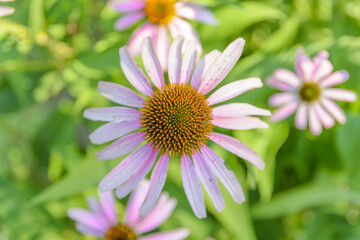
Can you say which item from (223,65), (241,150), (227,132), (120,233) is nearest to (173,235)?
(120,233)

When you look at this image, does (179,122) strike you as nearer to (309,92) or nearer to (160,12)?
(160,12)

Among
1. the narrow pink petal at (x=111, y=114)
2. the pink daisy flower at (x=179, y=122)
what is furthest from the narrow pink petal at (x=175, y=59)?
the narrow pink petal at (x=111, y=114)

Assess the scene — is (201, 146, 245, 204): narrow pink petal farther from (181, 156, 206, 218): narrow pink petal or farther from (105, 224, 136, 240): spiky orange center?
(105, 224, 136, 240): spiky orange center

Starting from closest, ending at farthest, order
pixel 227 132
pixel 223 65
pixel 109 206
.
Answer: pixel 223 65 < pixel 227 132 < pixel 109 206

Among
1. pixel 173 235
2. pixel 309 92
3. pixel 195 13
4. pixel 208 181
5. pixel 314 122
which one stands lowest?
pixel 173 235

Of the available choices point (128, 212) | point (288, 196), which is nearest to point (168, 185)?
Result: point (128, 212)

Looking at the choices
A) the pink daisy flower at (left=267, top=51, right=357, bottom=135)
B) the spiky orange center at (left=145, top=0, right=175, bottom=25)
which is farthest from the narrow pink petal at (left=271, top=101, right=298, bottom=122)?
the spiky orange center at (left=145, top=0, right=175, bottom=25)
